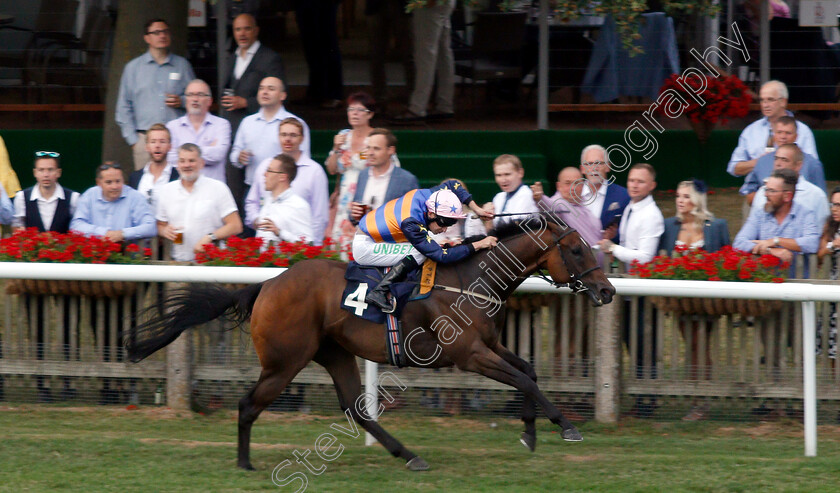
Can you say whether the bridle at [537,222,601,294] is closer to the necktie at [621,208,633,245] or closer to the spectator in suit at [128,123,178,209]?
the necktie at [621,208,633,245]

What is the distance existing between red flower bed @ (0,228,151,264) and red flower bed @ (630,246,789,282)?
287cm

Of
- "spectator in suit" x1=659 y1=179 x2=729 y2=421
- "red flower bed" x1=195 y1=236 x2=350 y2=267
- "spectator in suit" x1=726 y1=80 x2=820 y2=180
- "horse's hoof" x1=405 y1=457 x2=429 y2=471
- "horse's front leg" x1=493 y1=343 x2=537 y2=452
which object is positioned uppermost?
"spectator in suit" x1=726 y1=80 x2=820 y2=180

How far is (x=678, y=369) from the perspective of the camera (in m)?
5.76

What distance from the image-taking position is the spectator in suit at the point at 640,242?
5.83 meters

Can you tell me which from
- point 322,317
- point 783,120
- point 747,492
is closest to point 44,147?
point 322,317

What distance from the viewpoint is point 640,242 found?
6191 mm

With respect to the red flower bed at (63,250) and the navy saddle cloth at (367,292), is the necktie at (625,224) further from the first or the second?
the red flower bed at (63,250)

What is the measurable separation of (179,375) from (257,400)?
1088 millimetres

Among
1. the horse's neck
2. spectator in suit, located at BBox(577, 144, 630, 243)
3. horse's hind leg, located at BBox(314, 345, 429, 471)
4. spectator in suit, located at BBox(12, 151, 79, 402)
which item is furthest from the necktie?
spectator in suit, located at BBox(12, 151, 79, 402)

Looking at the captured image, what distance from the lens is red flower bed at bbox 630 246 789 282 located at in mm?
5574

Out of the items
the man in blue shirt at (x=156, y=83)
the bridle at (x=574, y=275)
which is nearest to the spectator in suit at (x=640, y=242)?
the bridle at (x=574, y=275)

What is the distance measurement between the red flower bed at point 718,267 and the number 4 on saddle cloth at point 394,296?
4.32ft

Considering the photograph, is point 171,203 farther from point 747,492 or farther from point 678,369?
point 747,492

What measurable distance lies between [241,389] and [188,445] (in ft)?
2.27
